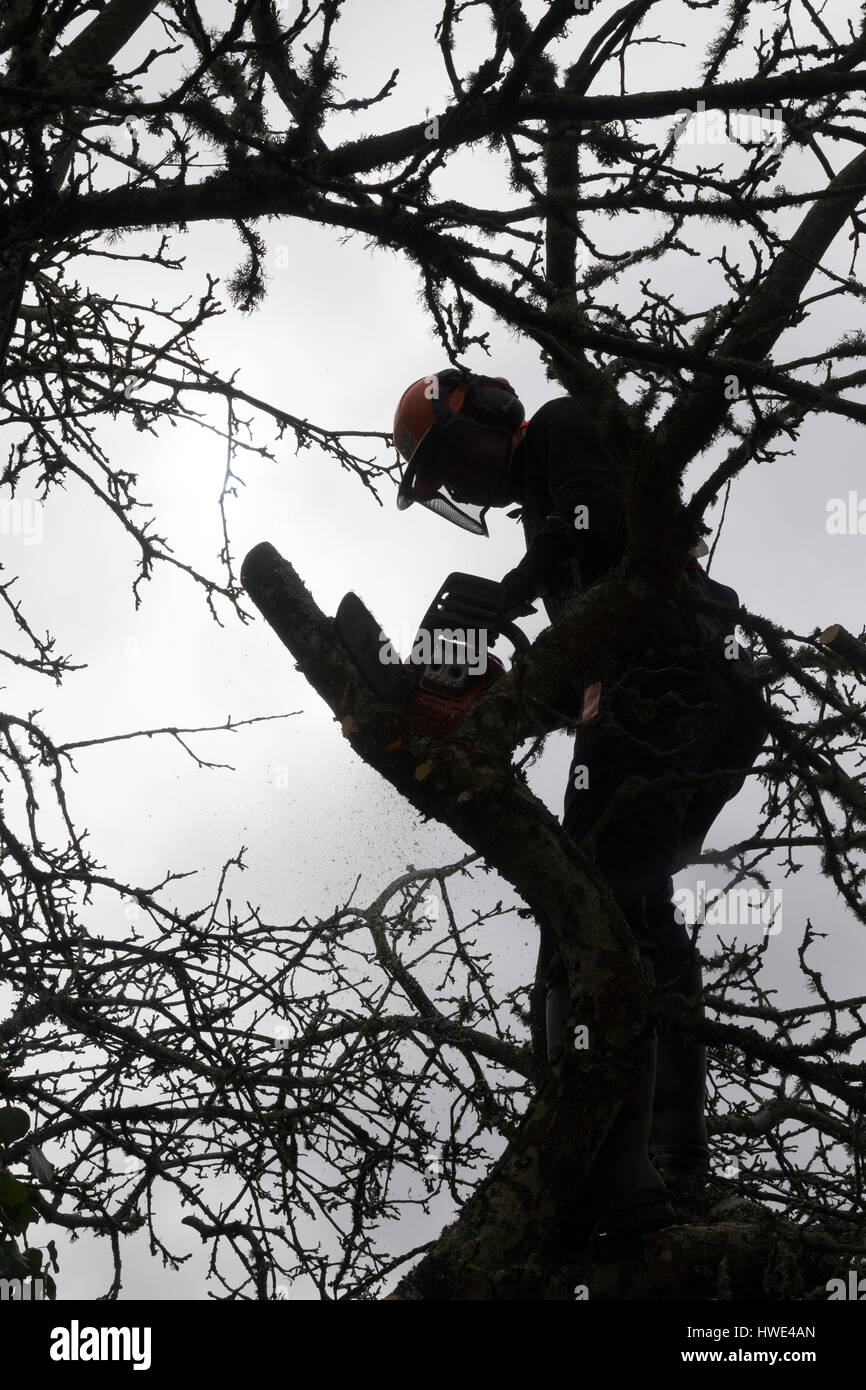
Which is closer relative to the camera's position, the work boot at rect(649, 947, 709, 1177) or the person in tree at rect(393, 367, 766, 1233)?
the person in tree at rect(393, 367, 766, 1233)

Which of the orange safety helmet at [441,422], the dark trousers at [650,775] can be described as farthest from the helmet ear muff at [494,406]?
the dark trousers at [650,775]

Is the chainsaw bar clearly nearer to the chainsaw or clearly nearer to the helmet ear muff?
the chainsaw

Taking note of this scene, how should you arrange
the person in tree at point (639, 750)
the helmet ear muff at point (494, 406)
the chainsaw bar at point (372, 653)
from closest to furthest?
the person in tree at point (639, 750) → the chainsaw bar at point (372, 653) → the helmet ear muff at point (494, 406)

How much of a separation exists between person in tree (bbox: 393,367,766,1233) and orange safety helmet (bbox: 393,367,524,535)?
0.07m

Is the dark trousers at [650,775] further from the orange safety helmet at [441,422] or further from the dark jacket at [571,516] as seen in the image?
the orange safety helmet at [441,422]

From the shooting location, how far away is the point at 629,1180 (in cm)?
271

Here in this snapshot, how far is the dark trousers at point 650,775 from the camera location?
10.3 ft

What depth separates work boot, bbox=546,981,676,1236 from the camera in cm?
267

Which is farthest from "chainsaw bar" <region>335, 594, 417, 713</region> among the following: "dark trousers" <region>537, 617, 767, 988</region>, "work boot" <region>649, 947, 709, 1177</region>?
"work boot" <region>649, 947, 709, 1177</region>

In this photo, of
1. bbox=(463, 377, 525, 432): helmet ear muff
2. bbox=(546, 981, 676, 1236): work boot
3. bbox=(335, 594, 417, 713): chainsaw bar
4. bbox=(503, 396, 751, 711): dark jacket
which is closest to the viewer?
bbox=(546, 981, 676, 1236): work boot

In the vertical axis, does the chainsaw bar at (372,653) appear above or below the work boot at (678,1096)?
above

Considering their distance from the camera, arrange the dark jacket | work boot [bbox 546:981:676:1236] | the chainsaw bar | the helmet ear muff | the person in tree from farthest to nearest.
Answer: the helmet ear muff
the dark jacket
the chainsaw bar
the person in tree
work boot [bbox 546:981:676:1236]

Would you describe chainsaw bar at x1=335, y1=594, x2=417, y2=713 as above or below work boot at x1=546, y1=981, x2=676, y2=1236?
above

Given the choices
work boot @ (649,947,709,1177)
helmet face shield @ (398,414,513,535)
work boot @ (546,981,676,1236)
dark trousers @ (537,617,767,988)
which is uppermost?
helmet face shield @ (398,414,513,535)
